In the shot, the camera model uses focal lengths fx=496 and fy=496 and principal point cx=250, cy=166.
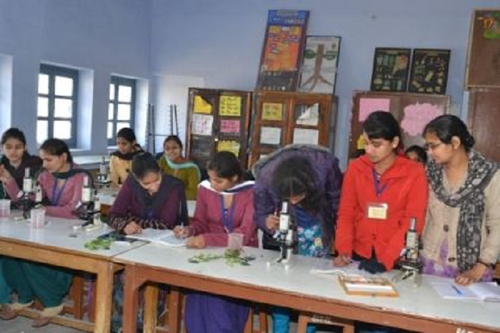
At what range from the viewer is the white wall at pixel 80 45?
491 centimetres

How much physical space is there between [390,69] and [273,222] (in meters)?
3.85

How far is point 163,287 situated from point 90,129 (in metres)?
3.52

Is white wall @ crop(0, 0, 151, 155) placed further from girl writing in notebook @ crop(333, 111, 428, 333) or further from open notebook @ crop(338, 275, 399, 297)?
open notebook @ crop(338, 275, 399, 297)

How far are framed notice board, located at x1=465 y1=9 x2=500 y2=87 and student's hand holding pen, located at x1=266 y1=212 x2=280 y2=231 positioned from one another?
306cm

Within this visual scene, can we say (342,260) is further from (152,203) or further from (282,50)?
(282,50)

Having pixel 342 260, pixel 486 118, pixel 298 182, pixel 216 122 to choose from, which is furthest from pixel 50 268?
pixel 486 118

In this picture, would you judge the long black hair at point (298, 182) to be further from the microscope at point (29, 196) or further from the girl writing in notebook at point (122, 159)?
the girl writing in notebook at point (122, 159)

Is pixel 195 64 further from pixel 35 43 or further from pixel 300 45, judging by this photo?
pixel 35 43

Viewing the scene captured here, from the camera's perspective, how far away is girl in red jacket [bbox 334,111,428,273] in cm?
229

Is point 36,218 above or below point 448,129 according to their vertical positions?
below

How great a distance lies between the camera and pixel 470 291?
6.84 feet

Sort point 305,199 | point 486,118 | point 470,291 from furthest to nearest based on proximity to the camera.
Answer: point 486,118, point 305,199, point 470,291

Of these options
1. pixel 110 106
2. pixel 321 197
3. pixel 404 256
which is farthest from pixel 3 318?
pixel 110 106

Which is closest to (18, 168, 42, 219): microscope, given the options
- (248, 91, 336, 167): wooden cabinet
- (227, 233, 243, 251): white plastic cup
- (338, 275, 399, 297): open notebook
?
(227, 233, 243, 251): white plastic cup
